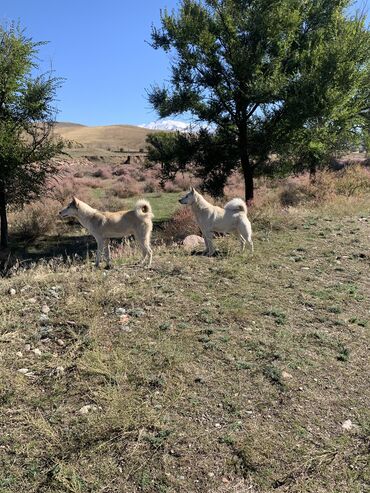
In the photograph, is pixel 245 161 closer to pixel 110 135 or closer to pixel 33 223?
pixel 33 223

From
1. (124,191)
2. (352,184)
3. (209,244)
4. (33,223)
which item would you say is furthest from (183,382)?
(124,191)

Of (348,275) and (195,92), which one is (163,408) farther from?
(195,92)

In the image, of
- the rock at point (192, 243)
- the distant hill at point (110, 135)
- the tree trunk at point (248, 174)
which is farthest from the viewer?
the distant hill at point (110, 135)

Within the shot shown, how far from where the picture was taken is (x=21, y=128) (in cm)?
1554

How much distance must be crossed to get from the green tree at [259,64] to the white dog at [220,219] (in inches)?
242

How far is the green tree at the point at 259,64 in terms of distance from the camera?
577 inches

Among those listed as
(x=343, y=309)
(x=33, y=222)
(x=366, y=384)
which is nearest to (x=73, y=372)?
(x=366, y=384)

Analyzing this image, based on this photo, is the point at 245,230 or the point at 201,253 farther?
the point at 201,253

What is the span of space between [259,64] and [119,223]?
8819 mm

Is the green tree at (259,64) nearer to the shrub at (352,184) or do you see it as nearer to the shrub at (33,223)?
the shrub at (352,184)

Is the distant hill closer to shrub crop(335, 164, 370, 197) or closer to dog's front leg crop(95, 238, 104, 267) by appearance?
shrub crop(335, 164, 370, 197)

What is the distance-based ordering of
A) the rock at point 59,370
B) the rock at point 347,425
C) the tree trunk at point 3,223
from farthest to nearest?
the tree trunk at point 3,223
the rock at point 59,370
the rock at point 347,425

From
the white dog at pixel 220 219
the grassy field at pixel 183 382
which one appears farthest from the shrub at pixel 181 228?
the grassy field at pixel 183 382

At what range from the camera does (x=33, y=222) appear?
59.9ft
